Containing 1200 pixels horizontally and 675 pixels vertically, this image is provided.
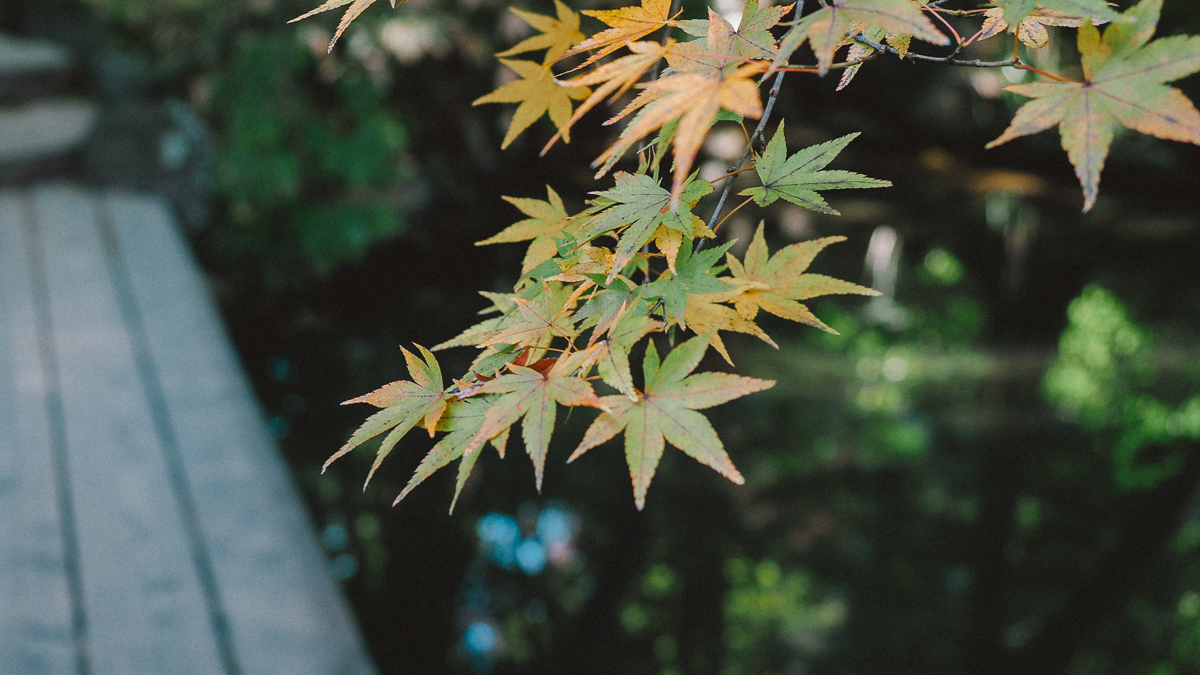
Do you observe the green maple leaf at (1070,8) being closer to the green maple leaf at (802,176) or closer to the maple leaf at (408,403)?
the green maple leaf at (802,176)

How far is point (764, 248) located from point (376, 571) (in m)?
2.33

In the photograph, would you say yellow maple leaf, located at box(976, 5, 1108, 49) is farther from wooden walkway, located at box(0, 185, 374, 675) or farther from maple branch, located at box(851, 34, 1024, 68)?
wooden walkway, located at box(0, 185, 374, 675)

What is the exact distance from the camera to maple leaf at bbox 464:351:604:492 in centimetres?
45

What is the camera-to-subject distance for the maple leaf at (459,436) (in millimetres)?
476

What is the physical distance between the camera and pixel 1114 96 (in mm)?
396

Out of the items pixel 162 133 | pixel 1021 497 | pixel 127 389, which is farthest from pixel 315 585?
pixel 1021 497

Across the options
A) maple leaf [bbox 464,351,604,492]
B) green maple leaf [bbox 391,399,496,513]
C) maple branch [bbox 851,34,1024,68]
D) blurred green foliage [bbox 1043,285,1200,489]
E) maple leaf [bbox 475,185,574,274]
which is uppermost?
maple branch [bbox 851,34,1024,68]

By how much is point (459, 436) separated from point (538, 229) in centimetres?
21

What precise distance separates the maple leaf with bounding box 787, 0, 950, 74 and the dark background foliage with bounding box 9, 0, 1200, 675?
48.1 inches

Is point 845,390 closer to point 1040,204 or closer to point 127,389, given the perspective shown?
point 1040,204

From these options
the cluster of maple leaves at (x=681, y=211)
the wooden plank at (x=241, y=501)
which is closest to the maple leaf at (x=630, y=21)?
the cluster of maple leaves at (x=681, y=211)

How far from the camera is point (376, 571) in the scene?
2516mm

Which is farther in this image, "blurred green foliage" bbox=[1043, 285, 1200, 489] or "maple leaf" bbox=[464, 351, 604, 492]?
"blurred green foliage" bbox=[1043, 285, 1200, 489]

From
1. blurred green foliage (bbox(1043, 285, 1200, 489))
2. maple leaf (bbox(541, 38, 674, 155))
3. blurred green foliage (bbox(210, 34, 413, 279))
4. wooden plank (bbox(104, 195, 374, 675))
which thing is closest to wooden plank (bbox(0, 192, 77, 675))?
wooden plank (bbox(104, 195, 374, 675))
